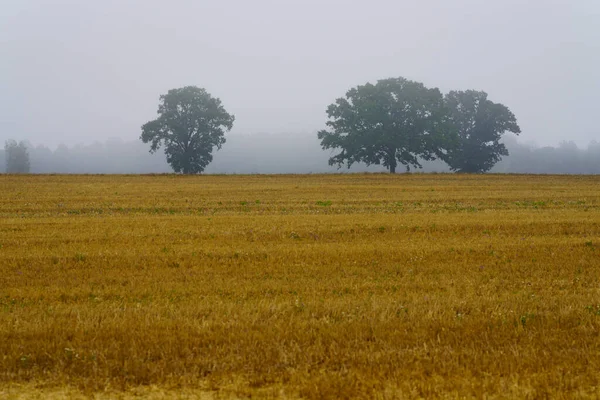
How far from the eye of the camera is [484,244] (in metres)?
14.5

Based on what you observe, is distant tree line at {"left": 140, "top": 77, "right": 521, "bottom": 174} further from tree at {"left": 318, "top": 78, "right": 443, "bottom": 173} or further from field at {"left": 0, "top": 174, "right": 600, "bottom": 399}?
field at {"left": 0, "top": 174, "right": 600, "bottom": 399}

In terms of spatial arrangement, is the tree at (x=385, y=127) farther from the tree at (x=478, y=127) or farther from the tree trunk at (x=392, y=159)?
the tree at (x=478, y=127)

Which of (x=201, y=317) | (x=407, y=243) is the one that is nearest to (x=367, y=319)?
(x=201, y=317)

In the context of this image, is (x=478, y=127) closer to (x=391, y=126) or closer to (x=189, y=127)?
Answer: (x=391, y=126)

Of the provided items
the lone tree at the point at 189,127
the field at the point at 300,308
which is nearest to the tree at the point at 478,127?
the lone tree at the point at 189,127

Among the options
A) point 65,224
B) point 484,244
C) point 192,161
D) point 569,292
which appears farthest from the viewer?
point 192,161

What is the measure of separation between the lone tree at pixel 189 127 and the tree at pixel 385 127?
13.7 m

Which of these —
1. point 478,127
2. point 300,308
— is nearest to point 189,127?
point 478,127

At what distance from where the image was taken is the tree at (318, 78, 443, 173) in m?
63.4

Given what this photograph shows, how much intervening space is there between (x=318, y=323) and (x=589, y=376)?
346 centimetres

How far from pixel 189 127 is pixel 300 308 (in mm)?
60514

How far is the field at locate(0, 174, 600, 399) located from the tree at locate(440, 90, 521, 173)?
5980 centimetres

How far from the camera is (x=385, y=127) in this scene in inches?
2511

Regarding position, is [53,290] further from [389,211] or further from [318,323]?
Result: [389,211]
